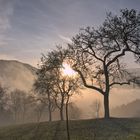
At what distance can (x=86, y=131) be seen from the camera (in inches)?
2008

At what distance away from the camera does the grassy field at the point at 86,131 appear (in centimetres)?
4650

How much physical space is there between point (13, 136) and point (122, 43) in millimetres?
26960

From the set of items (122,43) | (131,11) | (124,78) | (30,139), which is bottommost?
(30,139)

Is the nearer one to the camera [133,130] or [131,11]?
[133,130]

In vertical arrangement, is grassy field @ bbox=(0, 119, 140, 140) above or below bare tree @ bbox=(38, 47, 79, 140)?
below

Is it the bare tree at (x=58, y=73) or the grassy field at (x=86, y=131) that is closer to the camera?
the grassy field at (x=86, y=131)

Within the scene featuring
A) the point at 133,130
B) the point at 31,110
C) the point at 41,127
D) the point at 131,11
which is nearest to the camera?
the point at 133,130

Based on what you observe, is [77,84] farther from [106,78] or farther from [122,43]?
[122,43]

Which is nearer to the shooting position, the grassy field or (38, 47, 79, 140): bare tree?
the grassy field

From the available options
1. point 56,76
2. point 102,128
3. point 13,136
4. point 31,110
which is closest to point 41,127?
point 13,136

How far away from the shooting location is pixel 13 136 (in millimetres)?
54969

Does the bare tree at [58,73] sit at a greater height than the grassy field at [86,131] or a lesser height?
greater

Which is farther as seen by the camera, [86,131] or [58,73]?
[58,73]

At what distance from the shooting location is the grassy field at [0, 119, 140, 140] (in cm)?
4650
